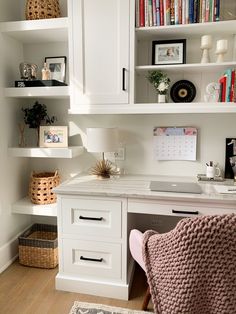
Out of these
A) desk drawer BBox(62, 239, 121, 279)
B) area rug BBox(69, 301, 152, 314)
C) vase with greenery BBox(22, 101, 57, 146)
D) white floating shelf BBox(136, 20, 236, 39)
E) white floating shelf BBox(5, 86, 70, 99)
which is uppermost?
white floating shelf BBox(136, 20, 236, 39)

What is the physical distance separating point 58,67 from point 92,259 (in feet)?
5.30

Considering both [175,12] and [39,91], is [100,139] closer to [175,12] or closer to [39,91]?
[39,91]

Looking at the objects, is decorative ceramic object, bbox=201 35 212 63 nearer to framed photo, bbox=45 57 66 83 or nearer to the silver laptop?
the silver laptop

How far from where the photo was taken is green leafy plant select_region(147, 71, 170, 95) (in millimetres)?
1944

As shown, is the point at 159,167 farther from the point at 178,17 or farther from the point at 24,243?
the point at 24,243

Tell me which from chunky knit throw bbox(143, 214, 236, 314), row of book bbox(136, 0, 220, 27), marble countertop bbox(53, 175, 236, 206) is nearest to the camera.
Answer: chunky knit throw bbox(143, 214, 236, 314)

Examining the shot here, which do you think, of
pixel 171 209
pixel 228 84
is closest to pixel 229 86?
pixel 228 84

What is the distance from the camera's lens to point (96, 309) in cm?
171

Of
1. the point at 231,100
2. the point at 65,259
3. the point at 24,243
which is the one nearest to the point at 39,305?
the point at 65,259

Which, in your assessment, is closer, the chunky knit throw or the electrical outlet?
the chunky knit throw

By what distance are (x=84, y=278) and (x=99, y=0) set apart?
2.01 m

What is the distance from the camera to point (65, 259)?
188 centimetres

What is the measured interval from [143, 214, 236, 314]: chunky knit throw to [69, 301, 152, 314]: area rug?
51 centimetres

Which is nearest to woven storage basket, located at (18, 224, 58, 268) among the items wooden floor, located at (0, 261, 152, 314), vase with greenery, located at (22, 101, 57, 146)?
wooden floor, located at (0, 261, 152, 314)
